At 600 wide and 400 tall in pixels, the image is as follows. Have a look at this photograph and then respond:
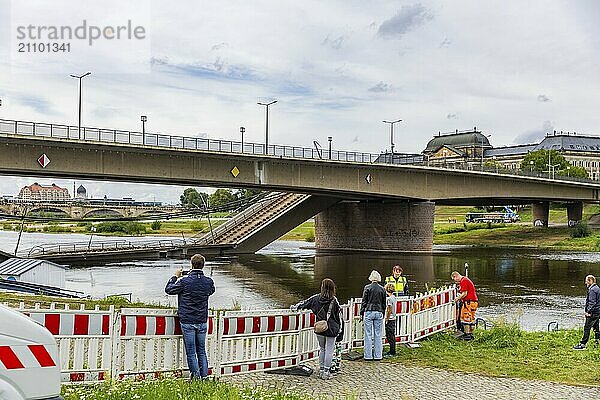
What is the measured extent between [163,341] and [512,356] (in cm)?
731

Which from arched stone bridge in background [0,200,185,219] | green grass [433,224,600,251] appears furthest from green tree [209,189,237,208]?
green grass [433,224,600,251]

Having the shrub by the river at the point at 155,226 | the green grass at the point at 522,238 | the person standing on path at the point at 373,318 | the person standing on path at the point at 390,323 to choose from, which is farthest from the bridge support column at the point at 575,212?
the person standing on path at the point at 373,318

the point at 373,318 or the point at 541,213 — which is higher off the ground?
the point at 541,213

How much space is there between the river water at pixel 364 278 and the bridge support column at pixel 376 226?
12.0 feet

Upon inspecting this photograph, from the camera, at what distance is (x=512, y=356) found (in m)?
15.0

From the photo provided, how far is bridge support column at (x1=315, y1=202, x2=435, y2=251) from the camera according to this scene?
66188mm

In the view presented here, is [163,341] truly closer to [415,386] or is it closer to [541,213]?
[415,386]

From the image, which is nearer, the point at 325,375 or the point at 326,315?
the point at 325,375

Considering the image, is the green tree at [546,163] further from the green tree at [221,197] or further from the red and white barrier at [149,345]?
the red and white barrier at [149,345]

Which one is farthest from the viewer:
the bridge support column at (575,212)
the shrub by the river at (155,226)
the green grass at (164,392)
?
the shrub by the river at (155,226)

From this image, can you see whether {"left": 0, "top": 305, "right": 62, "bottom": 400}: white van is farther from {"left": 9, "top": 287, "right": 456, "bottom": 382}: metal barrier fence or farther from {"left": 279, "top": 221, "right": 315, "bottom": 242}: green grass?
{"left": 279, "top": 221, "right": 315, "bottom": 242}: green grass

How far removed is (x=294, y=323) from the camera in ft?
42.3

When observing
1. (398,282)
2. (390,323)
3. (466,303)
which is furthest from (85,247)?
(390,323)

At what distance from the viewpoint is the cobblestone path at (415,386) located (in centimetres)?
1133
